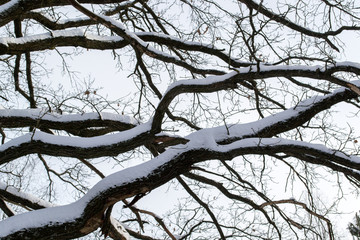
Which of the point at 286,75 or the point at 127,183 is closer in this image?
the point at 127,183

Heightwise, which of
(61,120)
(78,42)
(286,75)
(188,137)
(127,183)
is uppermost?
(78,42)

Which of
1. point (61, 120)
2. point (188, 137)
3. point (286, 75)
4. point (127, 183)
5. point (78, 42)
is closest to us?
point (127, 183)

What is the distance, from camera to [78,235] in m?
2.97

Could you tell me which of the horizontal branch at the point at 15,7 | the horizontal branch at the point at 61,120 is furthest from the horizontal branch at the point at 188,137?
the horizontal branch at the point at 15,7

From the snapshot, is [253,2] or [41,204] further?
[253,2]

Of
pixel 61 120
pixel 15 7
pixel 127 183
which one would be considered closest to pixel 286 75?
pixel 127 183

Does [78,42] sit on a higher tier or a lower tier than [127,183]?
higher

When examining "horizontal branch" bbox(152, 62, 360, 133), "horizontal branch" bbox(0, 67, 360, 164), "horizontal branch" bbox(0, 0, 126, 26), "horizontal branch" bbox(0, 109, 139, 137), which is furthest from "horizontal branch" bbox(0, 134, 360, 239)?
"horizontal branch" bbox(0, 0, 126, 26)

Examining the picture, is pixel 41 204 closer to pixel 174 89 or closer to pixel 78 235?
pixel 78 235

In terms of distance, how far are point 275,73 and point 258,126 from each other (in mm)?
571

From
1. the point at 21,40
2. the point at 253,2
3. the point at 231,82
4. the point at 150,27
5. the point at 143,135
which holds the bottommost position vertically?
the point at 143,135

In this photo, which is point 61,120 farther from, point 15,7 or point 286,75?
point 286,75

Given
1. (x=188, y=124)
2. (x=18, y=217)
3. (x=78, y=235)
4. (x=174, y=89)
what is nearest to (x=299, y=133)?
(x=188, y=124)

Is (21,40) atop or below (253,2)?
below
